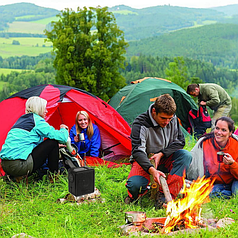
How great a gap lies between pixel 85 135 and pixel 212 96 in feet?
10.2

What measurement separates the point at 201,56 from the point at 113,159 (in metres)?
72.1

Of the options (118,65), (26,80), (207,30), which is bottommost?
(26,80)

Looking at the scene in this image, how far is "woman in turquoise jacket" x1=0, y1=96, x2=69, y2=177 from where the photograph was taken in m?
3.35

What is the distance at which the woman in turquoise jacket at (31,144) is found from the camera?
335 cm

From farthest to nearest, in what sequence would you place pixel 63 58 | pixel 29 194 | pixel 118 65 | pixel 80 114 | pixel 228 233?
pixel 118 65 → pixel 63 58 → pixel 80 114 → pixel 29 194 → pixel 228 233

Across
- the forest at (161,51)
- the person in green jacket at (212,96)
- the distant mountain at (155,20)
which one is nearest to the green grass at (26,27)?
the forest at (161,51)

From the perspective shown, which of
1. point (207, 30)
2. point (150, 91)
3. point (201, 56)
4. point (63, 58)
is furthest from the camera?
point (207, 30)

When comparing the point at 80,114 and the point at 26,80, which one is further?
the point at 26,80

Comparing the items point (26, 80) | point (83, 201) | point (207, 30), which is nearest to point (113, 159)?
point (83, 201)

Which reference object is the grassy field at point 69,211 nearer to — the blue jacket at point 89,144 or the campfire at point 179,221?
the campfire at point 179,221

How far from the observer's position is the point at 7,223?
267 centimetres

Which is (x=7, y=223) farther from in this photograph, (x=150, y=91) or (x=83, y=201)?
(x=150, y=91)

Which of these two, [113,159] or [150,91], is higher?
[150,91]

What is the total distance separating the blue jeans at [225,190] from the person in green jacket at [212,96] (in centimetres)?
321
